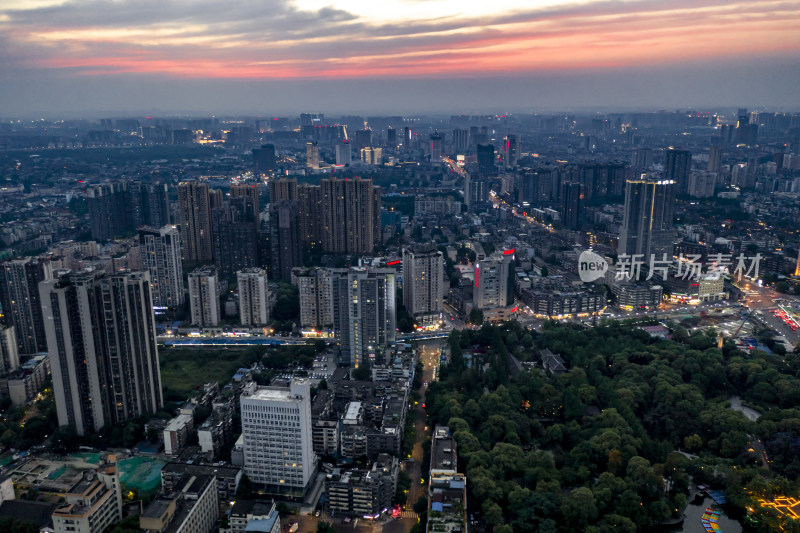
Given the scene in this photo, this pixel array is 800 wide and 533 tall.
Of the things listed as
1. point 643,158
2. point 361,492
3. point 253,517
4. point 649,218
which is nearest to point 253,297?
point 361,492

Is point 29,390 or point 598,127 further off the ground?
point 598,127

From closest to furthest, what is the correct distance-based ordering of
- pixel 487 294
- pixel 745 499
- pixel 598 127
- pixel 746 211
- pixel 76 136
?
pixel 745 499 → pixel 487 294 → pixel 746 211 → pixel 76 136 → pixel 598 127

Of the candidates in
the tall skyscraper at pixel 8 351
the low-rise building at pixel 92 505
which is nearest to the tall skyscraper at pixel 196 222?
the tall skyscraper at pixel 8 351

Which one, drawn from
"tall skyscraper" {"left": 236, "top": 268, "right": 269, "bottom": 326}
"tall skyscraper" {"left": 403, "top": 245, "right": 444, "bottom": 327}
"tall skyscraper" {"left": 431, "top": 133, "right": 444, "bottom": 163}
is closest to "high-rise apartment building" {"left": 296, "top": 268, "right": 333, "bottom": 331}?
"tall skyscraper" {"left": 236, "top": 268, "right": 269, "bottom": 326}

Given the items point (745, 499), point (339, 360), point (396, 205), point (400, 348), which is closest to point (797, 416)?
point (745, 499)

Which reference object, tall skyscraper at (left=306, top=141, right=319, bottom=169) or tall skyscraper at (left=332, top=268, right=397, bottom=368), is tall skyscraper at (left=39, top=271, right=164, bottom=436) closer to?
tall skyscraper at (left=332, top=268, right=397, bottom=368)

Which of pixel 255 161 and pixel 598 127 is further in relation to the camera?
pixel 598 127

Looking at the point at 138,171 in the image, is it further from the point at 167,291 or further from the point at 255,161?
the point at 167,291
